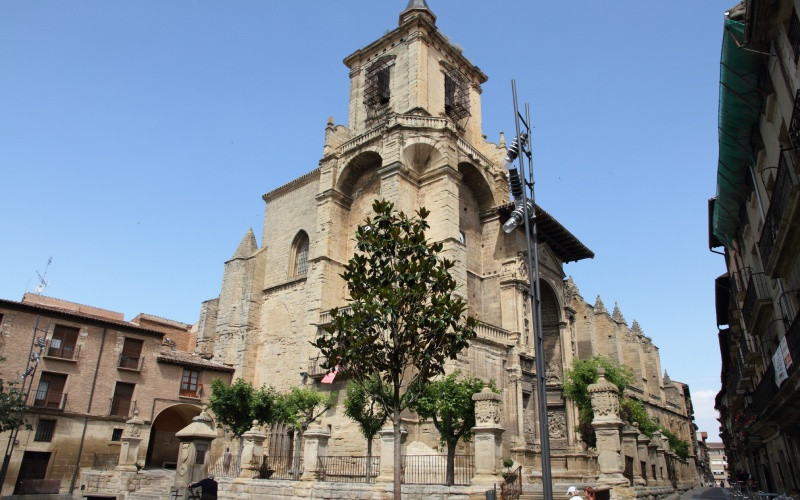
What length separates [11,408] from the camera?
728 inches

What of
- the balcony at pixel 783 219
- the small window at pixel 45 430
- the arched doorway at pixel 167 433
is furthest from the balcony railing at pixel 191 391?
the balcony at pixel 783 219

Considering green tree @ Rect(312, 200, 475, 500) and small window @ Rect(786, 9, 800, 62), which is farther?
green tree @ Rect(312, 200, 475, 500)

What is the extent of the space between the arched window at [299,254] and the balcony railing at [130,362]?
7.91 metres

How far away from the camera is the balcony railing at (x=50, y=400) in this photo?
834 inches

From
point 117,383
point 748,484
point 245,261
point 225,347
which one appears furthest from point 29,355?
point 748,484

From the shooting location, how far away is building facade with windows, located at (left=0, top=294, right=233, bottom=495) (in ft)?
68.1

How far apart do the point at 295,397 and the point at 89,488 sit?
7.89 m

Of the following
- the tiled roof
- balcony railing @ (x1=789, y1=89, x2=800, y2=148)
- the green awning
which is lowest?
the tiled roof

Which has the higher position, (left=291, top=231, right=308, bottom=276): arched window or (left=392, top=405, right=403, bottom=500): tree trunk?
(left=291, top=231, right=308, bottom=276): arched window

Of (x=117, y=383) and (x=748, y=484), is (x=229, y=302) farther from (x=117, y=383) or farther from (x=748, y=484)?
(x=748, y=484)

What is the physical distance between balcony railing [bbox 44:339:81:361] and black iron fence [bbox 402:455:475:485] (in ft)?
50.0

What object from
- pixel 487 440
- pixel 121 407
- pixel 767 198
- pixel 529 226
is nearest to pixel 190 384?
pixel 121 407

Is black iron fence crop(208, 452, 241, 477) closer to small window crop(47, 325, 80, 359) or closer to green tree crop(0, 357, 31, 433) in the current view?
green tree crop(0, 357, 31, 433)

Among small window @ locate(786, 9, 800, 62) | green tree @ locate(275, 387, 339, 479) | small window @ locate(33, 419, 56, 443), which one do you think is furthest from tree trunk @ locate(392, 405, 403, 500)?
small window @ locate(33, 419, 56, 443)
